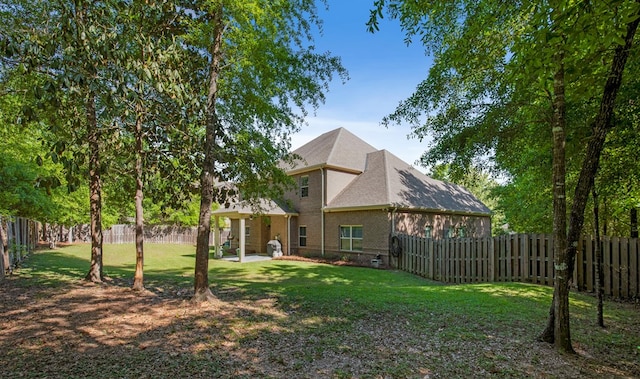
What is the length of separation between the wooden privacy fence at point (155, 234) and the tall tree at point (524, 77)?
90.7 feet

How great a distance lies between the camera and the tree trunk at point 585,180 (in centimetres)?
462

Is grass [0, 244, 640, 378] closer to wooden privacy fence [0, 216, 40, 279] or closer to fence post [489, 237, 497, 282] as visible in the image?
fence post [489, 237, 497, 282]

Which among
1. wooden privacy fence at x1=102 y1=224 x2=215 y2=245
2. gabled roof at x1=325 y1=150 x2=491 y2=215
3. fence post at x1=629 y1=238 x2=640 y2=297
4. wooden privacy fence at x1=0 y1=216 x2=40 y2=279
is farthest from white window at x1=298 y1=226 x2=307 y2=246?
fence post at x1=629 y1=238 x2=640 y2=297

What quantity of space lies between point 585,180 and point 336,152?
17095mm

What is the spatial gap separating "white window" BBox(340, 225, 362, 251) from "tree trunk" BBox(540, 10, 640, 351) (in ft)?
44.6

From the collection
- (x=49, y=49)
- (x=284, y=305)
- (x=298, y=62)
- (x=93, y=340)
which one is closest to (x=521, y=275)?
(x=284, y=305)

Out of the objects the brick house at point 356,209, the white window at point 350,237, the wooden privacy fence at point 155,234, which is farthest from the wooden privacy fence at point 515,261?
the wooden privacy fence at point 155,234

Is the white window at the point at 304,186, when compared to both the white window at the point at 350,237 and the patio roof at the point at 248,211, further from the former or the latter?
the white window at the point at 350,237

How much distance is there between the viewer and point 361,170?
21.5 meters

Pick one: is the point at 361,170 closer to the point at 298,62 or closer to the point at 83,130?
the point at 298,62

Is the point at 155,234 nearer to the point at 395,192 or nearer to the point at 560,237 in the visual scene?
the point at 395,192

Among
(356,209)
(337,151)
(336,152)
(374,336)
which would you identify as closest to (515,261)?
(374,336)

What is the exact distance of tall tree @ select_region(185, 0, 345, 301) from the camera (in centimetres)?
816

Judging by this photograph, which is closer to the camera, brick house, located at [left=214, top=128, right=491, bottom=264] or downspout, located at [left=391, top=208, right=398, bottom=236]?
downspout, located at [left=391, top=208, right=398, bottom=236]
